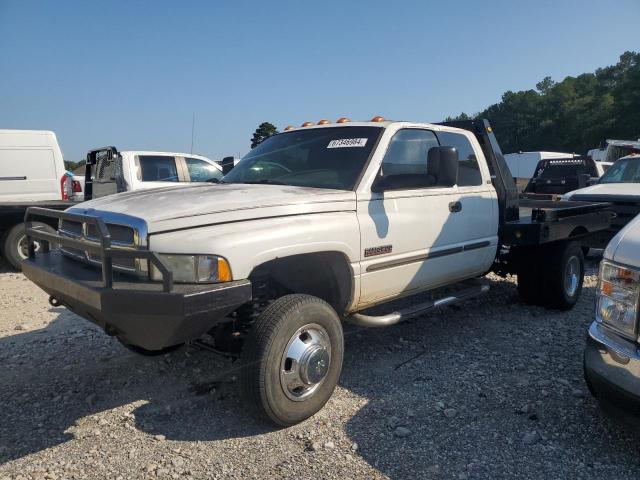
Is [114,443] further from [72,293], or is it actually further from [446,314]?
[446,314]

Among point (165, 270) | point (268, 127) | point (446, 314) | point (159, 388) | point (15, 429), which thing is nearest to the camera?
point (165, 270)

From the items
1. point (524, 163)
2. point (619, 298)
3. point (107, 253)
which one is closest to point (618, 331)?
point (619, 298)

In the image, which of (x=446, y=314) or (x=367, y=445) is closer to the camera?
(x=367, y=445)

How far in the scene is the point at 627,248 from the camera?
104 inches

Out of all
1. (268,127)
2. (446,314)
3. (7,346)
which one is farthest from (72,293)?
(268,127)

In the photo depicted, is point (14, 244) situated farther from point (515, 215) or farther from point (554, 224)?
point (554, 224)

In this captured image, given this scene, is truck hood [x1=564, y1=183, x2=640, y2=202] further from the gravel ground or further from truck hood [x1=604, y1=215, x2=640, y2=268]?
truck hood [x1=604, y1=215, x2=640, y2=268]

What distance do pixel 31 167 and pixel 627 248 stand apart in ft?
29.8

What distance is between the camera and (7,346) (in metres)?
4.55

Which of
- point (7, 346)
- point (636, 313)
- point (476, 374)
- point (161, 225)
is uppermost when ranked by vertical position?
point (161, 225)

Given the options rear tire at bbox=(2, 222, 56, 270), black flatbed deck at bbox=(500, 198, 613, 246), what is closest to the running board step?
black flatbed deck at bbox=(500, 198, 613, 246)

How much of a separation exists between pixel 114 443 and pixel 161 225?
54.2 inches

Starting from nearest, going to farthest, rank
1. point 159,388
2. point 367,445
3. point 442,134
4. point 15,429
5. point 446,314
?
point 367,445, point 15,429, point 159,388, point 442,134, point 446,314

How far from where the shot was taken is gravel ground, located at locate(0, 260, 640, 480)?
2.74 m
